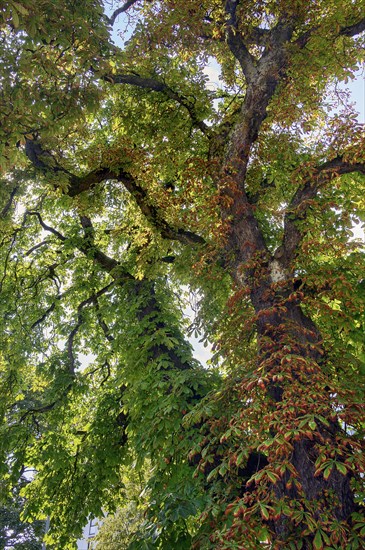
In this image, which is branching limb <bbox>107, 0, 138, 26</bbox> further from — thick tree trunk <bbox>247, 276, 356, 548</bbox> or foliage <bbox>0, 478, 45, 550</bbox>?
foliage <bbox>0, 478, 45, 550</bbox>

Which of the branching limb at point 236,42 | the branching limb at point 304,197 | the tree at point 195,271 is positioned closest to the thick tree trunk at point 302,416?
the tree at point 195,271

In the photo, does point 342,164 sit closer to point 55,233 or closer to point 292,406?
point 292,406

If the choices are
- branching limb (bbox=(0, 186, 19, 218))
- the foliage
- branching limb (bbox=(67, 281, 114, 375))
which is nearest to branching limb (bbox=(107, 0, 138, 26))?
branching limb (bbox=(0, 186, 19, 218))

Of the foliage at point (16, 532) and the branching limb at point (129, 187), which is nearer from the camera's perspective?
the branching limb at point (129, 187)

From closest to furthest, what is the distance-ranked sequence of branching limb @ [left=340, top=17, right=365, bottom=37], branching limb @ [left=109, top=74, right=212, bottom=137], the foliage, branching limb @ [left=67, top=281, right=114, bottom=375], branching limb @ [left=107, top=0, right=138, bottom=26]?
branching limb @ [left=340, top=17, right=365, bottom=37]
branching limb @ [left=109, top=74, right=212, bottom=137]
branching limb @ [left=107, top=0, right=138, bottom=26]
branching limb @ [left=67, top=281, right=114, bottom=375]
the foliage

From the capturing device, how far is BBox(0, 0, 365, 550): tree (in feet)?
14.1

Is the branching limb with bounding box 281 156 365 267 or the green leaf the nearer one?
the green leaf

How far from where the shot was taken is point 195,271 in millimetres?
6719

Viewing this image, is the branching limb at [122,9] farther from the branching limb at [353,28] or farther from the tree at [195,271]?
the branching limb at [353,28]

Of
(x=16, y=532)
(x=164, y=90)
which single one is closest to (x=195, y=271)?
(x=164, y=90)

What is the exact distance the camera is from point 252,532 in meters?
3.61

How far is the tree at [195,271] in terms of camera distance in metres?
4.29

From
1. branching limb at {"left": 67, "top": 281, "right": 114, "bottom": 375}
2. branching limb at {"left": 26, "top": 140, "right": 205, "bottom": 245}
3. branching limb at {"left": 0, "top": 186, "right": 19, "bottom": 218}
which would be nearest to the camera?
branching limb at {"left": 26, "top": 140, "right": 205, "bottom": 245}

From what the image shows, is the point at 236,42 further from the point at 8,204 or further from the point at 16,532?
the point at 16,532
